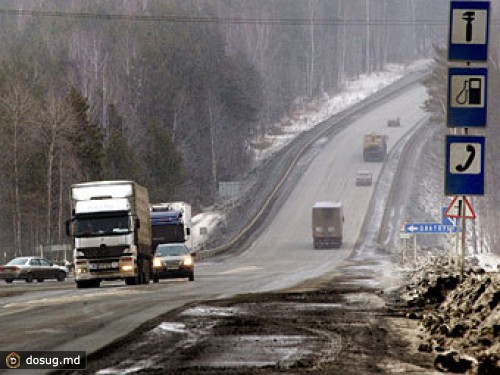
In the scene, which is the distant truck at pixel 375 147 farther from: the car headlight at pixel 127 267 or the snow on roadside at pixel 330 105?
the car headlight at pixel 127 267

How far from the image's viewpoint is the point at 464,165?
18.7 m

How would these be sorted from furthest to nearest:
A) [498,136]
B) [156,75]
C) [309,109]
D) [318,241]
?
[309,109], [156,75], [498,136], [318,241]

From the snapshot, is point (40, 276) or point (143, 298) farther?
point (40, 276)

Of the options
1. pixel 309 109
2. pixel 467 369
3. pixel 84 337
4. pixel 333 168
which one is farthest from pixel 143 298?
pixel 309 109

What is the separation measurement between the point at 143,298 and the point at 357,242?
6083 centimetres

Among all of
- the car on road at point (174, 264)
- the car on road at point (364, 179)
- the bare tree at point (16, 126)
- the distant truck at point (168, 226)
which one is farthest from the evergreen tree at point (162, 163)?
the car on road at point (174, 264)

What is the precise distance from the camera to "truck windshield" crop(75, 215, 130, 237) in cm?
3547

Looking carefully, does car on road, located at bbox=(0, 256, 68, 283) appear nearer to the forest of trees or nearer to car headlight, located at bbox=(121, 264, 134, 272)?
the forest of trees

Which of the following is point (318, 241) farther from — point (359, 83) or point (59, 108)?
point (359, 83)

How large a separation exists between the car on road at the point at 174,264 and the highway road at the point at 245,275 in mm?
517

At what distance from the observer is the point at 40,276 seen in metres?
52.8

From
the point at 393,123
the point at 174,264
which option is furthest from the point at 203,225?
the point at 174,264

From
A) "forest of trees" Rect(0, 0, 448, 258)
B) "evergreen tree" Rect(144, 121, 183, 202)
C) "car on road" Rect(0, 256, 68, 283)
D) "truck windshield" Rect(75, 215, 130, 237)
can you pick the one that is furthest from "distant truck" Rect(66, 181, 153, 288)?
"evergreen tree" Rect(144, 121, 183, 202)

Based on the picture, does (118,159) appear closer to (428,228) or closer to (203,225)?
(203,225)
